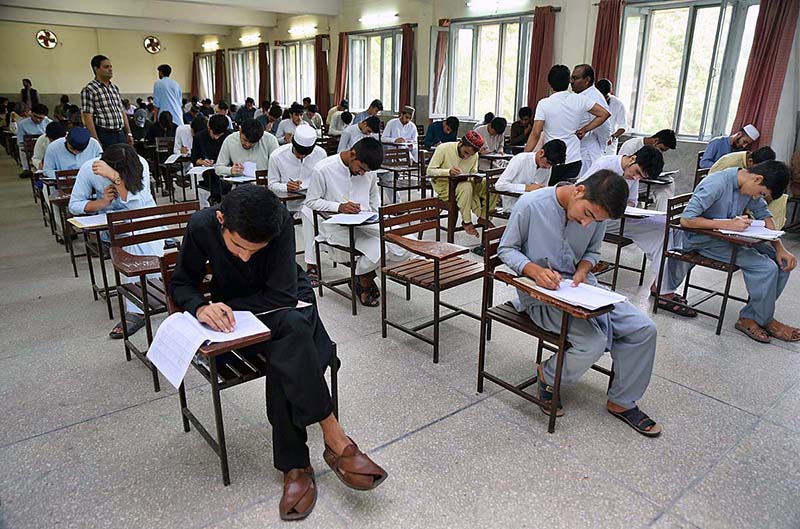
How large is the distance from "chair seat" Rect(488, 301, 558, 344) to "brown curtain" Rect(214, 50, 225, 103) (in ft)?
53.4

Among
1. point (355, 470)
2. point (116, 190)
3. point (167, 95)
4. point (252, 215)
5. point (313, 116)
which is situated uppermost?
point (167, 95)

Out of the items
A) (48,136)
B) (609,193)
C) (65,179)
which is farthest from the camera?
(48,136)

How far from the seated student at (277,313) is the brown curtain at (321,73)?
1142cm

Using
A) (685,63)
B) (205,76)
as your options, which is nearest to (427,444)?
(685,63)

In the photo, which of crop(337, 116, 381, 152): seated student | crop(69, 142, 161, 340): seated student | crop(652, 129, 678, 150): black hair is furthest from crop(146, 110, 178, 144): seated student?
crop(652, 129, 678, 150): black hair

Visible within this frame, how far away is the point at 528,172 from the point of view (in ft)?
14.1

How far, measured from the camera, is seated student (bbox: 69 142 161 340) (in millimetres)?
3039

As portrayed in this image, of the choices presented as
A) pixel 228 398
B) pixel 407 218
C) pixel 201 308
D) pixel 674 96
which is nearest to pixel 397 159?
pixel 407 218

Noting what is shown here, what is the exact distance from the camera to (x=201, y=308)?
1798 millimetres

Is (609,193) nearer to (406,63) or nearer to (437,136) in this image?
(437,136)

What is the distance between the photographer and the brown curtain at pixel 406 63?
402 inches

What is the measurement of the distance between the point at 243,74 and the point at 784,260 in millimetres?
15618

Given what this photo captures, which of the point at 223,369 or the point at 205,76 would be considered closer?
the point at 223,369

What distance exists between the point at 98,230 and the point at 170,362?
1.52m
